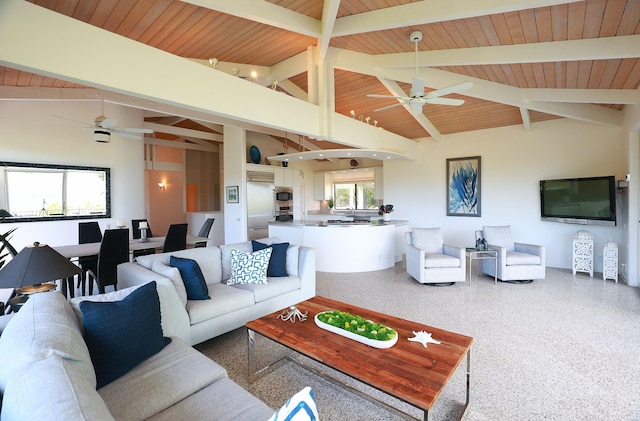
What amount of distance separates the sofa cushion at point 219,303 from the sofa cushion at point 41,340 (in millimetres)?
1049

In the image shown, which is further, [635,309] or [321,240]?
[321,240]

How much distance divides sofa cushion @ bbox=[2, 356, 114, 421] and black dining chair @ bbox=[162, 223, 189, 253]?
3739 mm

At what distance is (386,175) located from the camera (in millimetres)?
8281

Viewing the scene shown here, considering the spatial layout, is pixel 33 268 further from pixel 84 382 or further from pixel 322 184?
pixel 322 184

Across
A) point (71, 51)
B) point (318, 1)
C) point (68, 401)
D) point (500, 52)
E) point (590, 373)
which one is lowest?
point (590, 373)

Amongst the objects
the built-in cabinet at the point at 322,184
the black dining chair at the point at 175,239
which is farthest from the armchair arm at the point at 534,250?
the built-in cabinet at the point at 322,184

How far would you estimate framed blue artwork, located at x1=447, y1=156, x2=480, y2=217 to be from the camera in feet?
22.6

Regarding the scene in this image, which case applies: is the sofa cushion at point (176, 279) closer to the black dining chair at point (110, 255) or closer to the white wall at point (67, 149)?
the black dining chair at point (110, 255)

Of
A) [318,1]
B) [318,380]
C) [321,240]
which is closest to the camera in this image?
[318,380]

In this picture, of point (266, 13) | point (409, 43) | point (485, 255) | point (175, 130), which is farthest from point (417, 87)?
point (175, 130)

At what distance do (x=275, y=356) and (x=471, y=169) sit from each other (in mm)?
6189

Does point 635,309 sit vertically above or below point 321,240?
below


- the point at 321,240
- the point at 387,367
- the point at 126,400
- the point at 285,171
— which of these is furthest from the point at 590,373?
the point at 285,171

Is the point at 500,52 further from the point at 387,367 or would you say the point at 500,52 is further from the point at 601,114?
the point at 387,367
